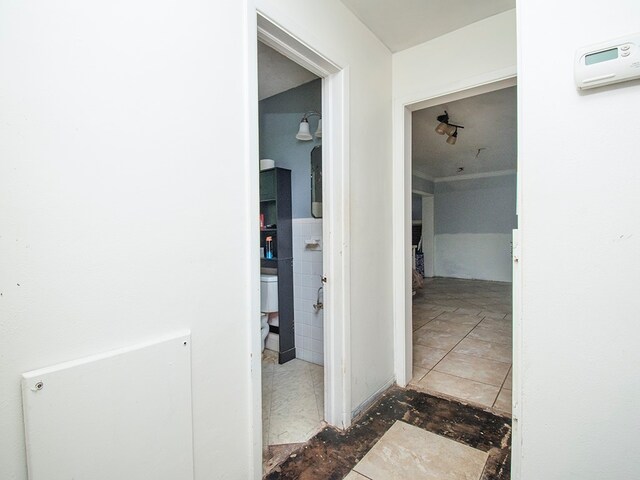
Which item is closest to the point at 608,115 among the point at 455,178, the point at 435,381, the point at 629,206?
the point at 629,206

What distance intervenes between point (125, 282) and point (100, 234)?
0.16 metres

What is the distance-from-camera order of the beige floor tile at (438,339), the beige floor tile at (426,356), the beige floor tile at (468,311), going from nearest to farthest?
the beige floor tile at (426,356), the beige floor tile at (438,339), the beige floor tile at (468,311)

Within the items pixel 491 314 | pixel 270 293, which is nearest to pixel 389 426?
pixel 270 293

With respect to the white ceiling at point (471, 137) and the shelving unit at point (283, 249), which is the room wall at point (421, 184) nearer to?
the white ceiling at point (471, 137)

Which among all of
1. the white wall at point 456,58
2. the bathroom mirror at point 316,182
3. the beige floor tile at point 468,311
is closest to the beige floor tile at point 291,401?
the bathroom mirror at point 316,182

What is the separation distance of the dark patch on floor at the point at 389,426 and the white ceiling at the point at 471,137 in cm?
298

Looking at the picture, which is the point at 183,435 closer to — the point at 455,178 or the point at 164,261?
the point at 164,261

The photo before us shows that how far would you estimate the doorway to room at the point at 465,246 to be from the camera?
2.49m

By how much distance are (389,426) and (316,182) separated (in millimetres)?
1836

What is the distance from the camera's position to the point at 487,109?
3.48 meters

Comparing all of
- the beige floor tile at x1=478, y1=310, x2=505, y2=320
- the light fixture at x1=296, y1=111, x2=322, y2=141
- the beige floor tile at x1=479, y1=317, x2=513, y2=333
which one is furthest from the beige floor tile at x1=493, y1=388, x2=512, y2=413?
the light fixture at x1=296, y1=111, x2=322, y2=141

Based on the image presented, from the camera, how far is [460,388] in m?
2.23

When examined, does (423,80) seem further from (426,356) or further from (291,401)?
(291,401)

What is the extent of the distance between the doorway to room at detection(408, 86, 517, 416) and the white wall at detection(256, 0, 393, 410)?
1.72ft
